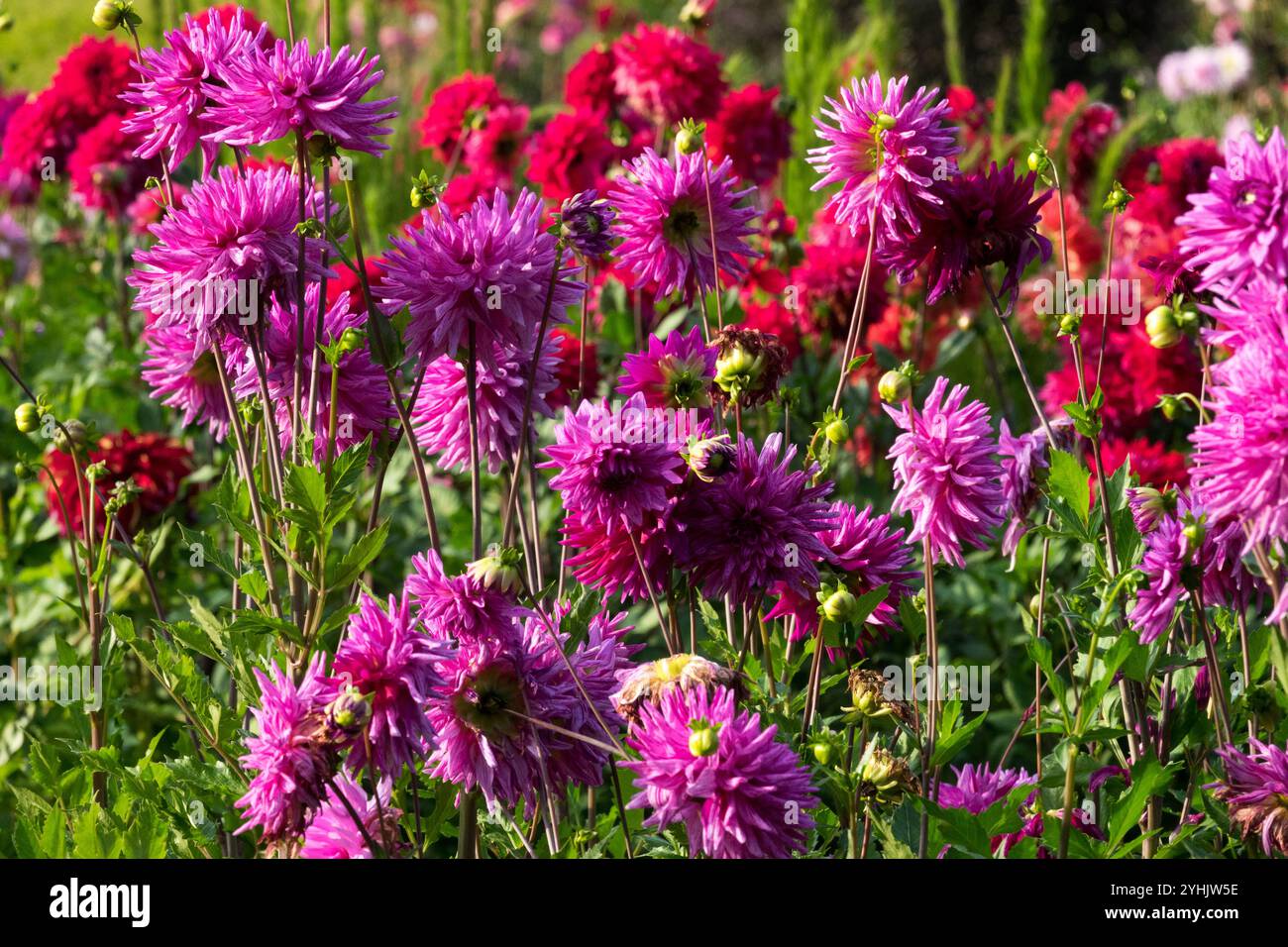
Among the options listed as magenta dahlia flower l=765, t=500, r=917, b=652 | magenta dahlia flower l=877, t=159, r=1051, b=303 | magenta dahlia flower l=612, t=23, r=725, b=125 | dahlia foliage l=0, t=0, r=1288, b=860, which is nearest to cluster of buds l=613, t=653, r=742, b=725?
dahlia foliage l=0, t=0, r=1288, b=860

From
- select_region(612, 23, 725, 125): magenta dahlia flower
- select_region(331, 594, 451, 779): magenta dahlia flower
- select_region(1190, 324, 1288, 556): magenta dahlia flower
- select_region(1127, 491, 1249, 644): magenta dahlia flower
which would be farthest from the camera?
select_region(612, 23, 725, 125): magenta dahlia flower

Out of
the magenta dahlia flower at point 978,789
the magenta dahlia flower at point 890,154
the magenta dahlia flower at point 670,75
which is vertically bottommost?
the magenta dahlia flower at point 978,789

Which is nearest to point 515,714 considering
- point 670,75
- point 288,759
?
point 288,759

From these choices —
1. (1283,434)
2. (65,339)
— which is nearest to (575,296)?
(1283,434)

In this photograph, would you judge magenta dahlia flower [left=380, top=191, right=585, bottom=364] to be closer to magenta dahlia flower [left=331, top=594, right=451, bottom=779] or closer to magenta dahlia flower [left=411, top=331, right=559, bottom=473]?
magenta dahlia flower [left=411, top=331, right=559, bottom=473]

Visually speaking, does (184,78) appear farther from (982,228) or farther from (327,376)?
(982,228)

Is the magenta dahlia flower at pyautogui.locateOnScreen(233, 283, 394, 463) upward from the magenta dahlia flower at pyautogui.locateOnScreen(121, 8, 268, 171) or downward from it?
downward

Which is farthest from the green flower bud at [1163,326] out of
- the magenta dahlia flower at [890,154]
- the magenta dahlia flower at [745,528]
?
the magenta dahlia flower at [745,528]

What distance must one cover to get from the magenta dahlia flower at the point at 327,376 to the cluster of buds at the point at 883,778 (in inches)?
26.7

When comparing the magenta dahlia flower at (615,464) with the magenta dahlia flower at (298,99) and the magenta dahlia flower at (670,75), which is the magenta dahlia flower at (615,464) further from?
the magenta dahlia flower at (670,75)

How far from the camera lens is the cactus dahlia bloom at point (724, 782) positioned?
127 centimetres

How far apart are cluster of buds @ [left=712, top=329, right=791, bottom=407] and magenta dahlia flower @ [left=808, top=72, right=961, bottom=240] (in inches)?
6.7

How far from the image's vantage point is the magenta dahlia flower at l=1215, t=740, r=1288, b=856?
4.74 feet

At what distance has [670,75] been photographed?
3.12 metres
